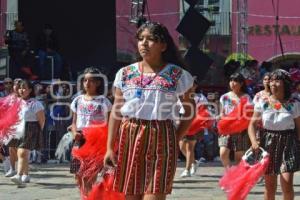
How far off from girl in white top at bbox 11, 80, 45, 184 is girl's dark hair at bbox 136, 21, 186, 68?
6.03m

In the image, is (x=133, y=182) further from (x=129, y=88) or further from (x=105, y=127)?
(x=105, y=127)

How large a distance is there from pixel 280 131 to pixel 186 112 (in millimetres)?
2392

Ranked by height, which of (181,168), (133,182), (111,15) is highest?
(111,15)

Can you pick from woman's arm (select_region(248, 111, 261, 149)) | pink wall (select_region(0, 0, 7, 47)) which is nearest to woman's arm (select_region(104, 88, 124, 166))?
woman's arm (select_region(248, 111, 261, 149))

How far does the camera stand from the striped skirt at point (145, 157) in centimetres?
555

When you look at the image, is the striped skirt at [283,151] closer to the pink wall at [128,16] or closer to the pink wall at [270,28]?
the pink wall at [128,16]

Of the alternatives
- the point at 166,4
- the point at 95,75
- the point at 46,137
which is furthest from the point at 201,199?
the point at 166,4

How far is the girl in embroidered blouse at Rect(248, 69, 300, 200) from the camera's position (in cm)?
778

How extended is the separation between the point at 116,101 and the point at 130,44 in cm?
1815

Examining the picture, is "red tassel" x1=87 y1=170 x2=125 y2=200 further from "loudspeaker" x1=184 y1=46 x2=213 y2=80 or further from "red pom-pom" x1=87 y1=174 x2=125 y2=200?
"loudspeaker" x1=184 y1=46 x2=213 y2=80

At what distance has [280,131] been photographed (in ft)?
25.8

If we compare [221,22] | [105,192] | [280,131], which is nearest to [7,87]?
[280,131]

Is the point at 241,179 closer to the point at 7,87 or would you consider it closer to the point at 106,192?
the point at 106,192

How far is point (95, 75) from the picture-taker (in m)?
8.52
